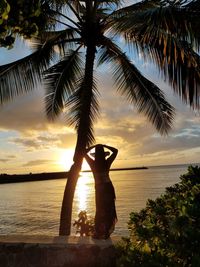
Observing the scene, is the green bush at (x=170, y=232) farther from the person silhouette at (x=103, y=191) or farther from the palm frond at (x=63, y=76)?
the palm frond at (x=63, y=76)

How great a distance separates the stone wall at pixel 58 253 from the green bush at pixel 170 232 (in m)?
0.83

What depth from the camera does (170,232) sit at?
4109 millimetres

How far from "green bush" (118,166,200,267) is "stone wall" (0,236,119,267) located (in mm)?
827

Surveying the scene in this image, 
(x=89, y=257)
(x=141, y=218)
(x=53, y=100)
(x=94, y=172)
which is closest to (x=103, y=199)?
(x=94, y=172)

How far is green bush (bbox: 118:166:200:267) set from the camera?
3855mm

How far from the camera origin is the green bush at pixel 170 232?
12.6ft

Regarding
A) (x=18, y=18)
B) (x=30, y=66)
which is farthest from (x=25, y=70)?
(x=18, y=18)

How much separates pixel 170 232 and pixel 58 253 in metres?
2.49

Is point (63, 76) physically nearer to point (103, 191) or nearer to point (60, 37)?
point (60, 37)

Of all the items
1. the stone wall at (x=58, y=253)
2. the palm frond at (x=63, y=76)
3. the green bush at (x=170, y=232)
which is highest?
the palm frond at (x=63, y=76)

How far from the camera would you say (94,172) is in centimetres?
844

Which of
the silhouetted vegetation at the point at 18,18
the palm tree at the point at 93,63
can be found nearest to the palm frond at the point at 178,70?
the palm tree at the point at 93,63

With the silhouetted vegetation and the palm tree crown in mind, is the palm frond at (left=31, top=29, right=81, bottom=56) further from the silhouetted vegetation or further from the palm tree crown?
the silhouetted vegetation

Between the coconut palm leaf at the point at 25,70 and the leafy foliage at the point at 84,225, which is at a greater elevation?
the coconut palm leaf at the point at 25,70
